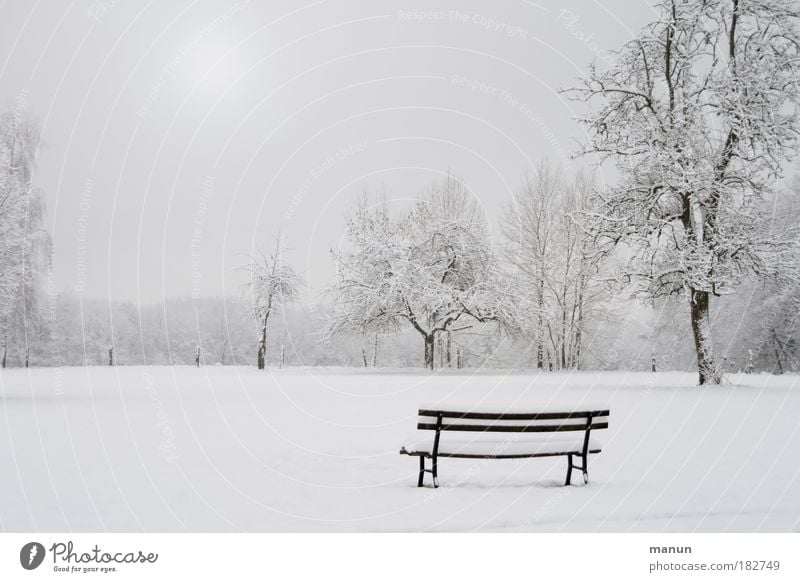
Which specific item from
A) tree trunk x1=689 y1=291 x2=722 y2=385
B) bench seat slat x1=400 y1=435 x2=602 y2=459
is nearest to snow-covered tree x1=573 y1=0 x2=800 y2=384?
tree trunk x1=689 y1=291 x2=722 y2=385

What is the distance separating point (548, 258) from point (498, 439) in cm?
1988

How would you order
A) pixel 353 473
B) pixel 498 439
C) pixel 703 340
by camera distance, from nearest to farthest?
pixel 498 439 < pixel 353 473 < pixel 703 340

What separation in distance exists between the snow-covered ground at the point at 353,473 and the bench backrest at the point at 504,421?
0.13 m

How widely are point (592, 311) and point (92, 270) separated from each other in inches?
849

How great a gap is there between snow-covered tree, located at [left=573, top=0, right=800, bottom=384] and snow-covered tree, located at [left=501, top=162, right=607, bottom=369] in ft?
26.8

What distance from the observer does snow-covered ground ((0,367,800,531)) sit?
15.1ft

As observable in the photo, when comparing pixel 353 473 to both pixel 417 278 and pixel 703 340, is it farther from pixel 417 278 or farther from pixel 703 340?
pixel 417 278

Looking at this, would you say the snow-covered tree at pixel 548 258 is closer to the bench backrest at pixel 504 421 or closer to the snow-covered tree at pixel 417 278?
the snow-covered tree at pixel 417 278

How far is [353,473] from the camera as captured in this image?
578 centimetres

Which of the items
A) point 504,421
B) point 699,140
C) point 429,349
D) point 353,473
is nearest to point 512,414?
point 504,421

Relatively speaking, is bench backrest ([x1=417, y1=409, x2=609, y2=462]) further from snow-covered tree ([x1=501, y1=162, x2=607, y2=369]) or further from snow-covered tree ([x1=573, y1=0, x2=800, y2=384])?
snow-covered tree ([x1=501, y1=162, x2=607, y2=369])

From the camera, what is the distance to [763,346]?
25.5m
